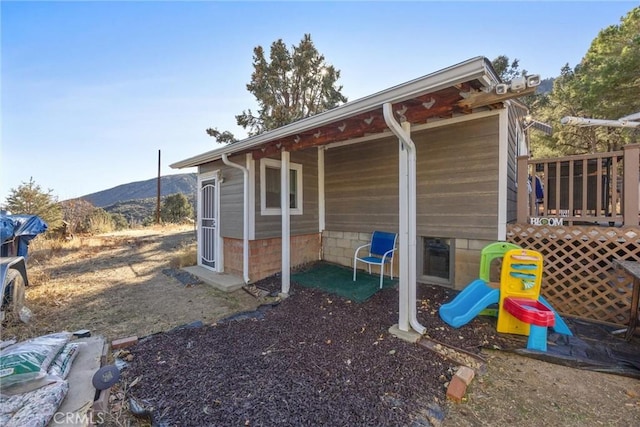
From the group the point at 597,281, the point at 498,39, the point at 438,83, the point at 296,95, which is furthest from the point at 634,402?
the point at 296,95

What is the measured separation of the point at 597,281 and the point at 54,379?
523 cm

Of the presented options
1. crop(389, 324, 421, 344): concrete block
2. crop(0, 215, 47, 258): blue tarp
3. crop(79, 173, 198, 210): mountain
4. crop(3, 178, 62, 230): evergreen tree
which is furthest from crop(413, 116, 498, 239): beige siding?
crop(79, 173, 198, 210): mountain

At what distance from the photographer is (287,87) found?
961 cm

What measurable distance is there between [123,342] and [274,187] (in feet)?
10.4

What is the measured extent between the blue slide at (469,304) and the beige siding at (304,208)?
116 inches

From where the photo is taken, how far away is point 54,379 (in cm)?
179

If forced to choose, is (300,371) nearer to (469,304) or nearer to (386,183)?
(469,304)

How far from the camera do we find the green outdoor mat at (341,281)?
3.84 metres

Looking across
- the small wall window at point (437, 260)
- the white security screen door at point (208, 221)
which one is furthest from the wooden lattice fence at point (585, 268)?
the white security screen door at point (208, 221)

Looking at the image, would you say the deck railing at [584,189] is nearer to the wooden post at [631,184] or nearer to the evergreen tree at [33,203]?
the wooden post at [631,184]

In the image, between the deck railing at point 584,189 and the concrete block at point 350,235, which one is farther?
the concrete block at point 350,235

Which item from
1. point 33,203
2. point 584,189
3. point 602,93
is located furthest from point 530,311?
point 33,203

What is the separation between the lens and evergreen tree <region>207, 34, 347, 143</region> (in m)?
9.31

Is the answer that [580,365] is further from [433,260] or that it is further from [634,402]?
[433,260]
